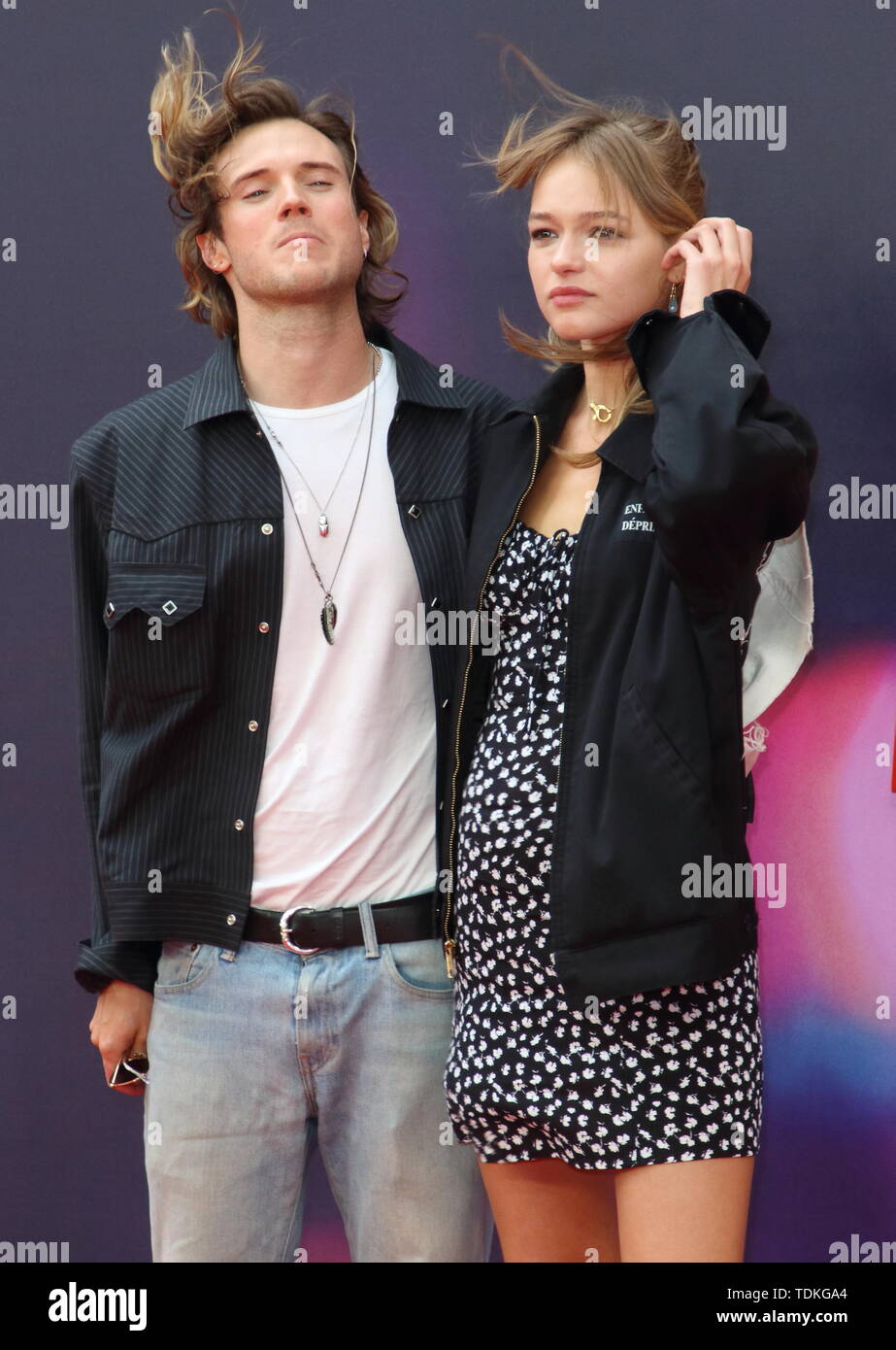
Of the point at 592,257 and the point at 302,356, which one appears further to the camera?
the point at 302,356

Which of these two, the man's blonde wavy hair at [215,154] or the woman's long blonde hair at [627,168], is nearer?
the woman's long blonde hair at [627,168]

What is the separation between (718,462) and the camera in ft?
6.51

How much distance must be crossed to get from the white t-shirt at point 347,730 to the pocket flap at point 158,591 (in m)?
0.14

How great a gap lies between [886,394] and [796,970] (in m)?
1.12

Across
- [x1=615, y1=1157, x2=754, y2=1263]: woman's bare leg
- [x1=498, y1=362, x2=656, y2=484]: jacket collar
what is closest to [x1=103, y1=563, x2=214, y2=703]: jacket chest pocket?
[x1=498, y1=362, x2=656, y2=484]: jacket collar

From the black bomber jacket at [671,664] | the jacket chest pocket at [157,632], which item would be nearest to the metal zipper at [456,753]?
the black bomber jacket at [671,664]

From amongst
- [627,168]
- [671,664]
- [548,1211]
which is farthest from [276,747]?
[627,168]

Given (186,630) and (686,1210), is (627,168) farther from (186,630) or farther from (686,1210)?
(686,1210)

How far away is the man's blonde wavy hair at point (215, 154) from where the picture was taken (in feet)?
8.36

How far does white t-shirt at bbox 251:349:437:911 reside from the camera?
7.82 ft

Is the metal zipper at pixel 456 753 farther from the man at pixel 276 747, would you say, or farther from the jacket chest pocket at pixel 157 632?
the jacket chest pocket at pixel 157 632

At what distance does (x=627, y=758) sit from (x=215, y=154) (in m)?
1.26

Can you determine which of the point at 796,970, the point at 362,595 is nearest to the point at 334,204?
the point at 362,595

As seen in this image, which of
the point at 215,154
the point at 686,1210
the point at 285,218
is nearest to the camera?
the point at 686,1210
